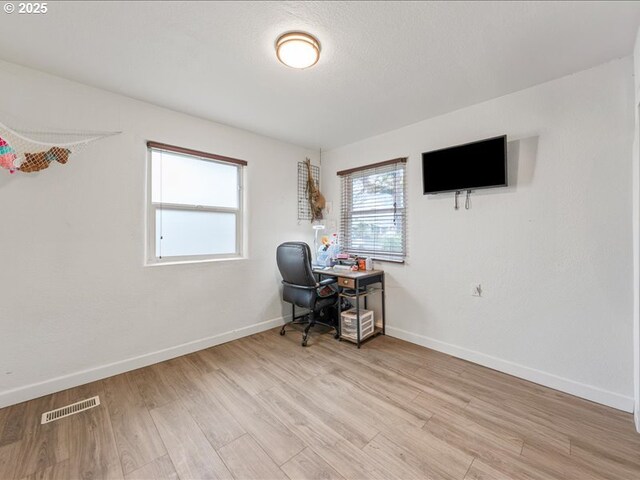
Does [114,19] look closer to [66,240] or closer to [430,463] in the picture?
[66,240]

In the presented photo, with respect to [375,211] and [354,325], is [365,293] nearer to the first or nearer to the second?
[354,325]

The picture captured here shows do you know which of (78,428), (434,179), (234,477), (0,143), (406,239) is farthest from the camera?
(406,239)

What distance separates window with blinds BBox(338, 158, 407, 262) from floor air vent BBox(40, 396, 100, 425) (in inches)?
113

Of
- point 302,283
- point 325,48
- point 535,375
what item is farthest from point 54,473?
point 535,375

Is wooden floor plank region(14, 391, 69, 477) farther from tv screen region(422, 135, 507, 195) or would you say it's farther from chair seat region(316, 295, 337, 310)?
tv screen region(422, 135, 507, 195)

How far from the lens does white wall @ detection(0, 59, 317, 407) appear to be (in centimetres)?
192

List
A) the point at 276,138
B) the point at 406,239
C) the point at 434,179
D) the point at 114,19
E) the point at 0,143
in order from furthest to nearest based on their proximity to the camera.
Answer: the point at 276,138
the point at 406,239
the point at 434,179
the point at 0,143
the point at 114,19

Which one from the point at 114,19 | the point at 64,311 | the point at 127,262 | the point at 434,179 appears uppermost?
the point at 114,19

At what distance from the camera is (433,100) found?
2430 mm

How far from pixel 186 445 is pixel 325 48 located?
258 centimetres

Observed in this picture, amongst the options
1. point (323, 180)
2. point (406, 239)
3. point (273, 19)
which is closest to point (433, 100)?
point (406, 239)

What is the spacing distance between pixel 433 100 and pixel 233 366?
3047 mm

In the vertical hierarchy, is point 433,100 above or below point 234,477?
above

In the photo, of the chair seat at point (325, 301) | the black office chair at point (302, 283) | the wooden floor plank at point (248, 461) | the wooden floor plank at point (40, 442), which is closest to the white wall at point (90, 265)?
the wooden floor plank at point (40, 442)
